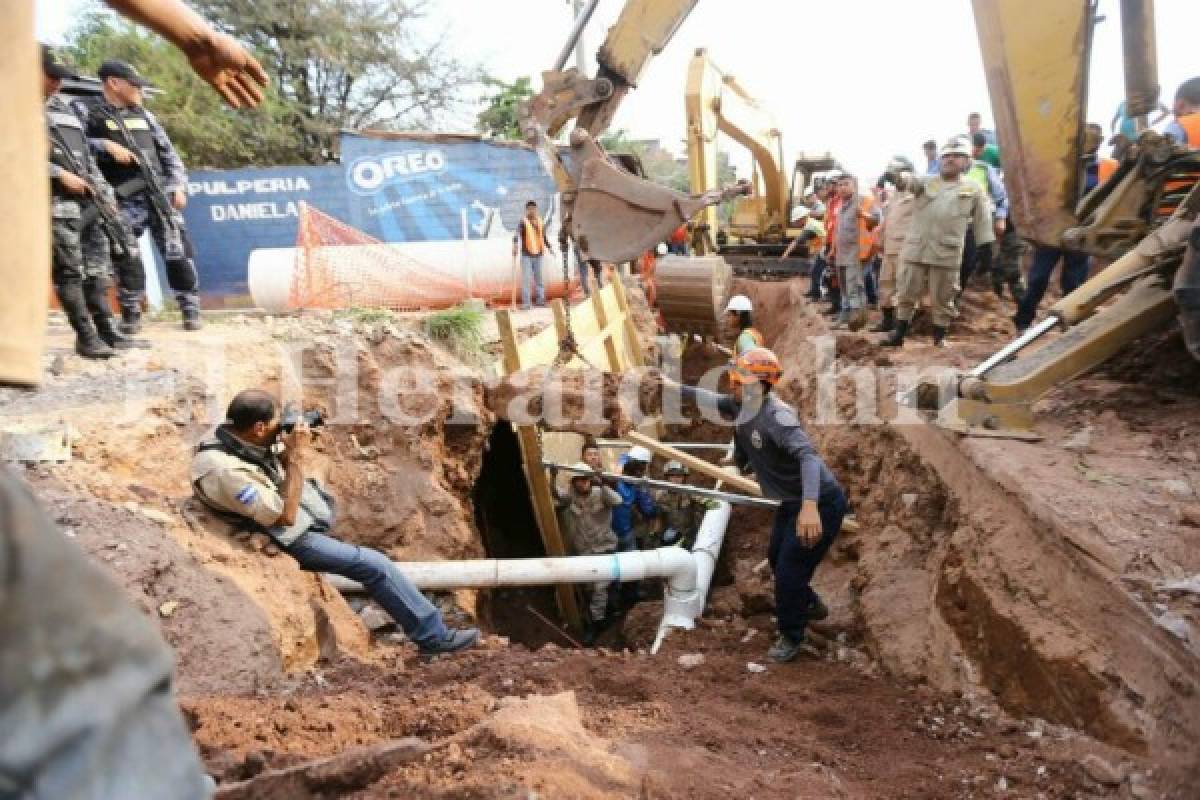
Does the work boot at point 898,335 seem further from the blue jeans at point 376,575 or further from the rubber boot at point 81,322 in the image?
the rubber boot at point 81,322

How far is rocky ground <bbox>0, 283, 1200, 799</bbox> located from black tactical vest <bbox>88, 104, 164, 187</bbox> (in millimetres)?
1249

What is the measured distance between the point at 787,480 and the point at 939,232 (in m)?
3.72

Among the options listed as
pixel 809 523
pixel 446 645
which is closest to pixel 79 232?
pixel 446 645

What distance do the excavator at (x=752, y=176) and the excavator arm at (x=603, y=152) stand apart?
5111 mm

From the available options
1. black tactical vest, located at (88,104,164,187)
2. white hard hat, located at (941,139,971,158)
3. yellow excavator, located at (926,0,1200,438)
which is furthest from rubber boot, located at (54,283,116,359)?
white hard hat, located at (941,139,971,158)

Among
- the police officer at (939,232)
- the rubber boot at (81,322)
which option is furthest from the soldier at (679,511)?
the rubber boot at (81,322)

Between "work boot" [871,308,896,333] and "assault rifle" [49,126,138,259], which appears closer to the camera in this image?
"assault rifle" [49,126,138,259]

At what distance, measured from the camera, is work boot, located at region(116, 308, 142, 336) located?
5.84 m

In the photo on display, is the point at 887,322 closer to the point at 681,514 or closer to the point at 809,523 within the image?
the point at 681,514

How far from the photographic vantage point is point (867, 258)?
9.42 m

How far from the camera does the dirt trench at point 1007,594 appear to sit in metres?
2.73

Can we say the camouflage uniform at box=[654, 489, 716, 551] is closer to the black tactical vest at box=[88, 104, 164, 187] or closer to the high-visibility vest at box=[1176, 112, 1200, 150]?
the high-visibility vest at box=[1176, 112, 1200, 150]

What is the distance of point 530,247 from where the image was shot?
1057 centimetres

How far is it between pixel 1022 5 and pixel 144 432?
18.7 feet
